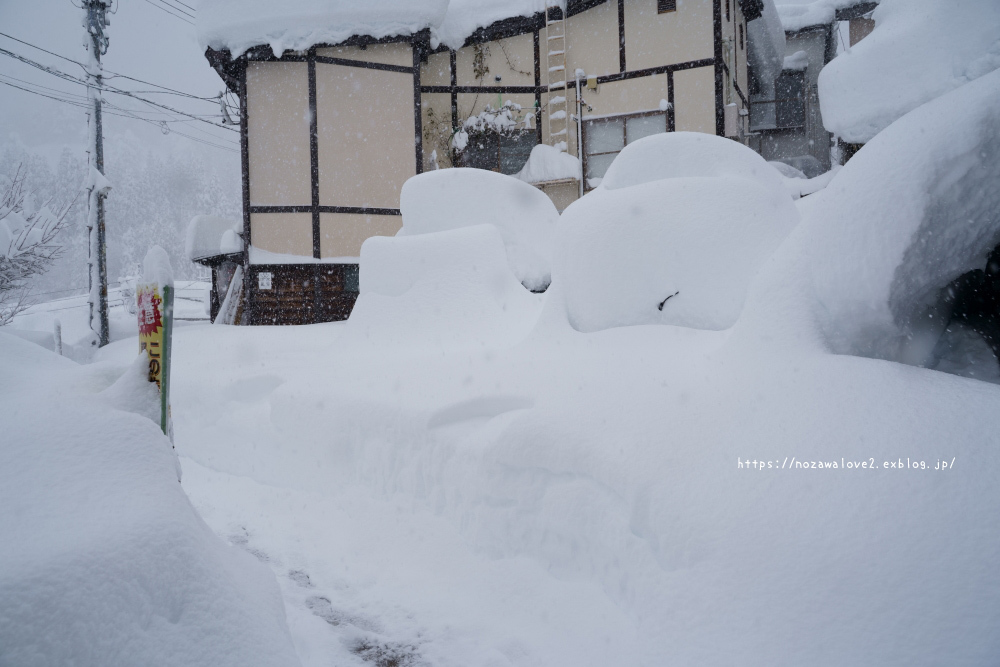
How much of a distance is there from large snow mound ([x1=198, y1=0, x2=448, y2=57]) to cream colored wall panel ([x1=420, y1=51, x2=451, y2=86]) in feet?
7.05

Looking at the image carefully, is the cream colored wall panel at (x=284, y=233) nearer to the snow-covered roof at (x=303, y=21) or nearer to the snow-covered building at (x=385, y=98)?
the snow-covered building at (x=385, y=98)

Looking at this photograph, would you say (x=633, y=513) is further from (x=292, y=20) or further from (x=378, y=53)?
(x=378, y=53)

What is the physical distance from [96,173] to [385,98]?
6.36 metres

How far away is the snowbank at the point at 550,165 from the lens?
14.1 m

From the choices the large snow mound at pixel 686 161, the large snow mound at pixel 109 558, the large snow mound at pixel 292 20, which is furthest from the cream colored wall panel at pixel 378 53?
the large snow mound at pixel 109 558

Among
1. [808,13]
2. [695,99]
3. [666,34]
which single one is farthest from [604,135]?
[808,13]

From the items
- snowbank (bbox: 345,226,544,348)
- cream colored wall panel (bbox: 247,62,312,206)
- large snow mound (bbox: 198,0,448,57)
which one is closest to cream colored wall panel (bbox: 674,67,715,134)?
large snow mound (bbox: 198,0,448,57)

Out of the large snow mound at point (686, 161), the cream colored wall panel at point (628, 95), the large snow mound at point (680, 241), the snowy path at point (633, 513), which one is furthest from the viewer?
the cream colored wall panel at point (628, 95)

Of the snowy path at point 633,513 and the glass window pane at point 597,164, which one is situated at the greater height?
the glass window pane at point 597,164

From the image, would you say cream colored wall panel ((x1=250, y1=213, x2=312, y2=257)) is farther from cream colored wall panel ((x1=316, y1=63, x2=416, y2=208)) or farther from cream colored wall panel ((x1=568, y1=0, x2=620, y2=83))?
cream colored wall panel ((x1=568, y1=0, x2=620, y2=83))

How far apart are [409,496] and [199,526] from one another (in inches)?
76.8

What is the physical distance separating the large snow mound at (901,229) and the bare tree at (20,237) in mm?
12700

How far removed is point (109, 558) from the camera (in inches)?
60.1

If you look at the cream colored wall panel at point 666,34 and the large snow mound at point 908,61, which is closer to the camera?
the large snow mound at point 908,61
